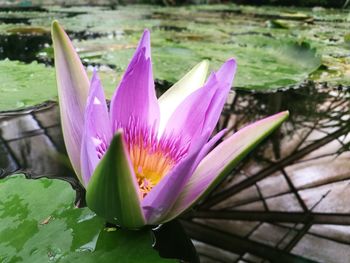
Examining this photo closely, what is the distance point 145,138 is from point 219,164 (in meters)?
0.12

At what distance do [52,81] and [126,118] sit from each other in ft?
2.81

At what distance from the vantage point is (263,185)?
2.82ft

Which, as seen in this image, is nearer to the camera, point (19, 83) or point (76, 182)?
point (76, 182)

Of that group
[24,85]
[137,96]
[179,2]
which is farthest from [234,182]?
[179,2]

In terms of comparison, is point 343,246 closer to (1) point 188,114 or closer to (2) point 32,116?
(1) point 188,114

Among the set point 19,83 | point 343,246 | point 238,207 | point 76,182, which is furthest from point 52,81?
point 343,246

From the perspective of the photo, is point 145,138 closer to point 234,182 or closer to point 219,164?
point 219,164

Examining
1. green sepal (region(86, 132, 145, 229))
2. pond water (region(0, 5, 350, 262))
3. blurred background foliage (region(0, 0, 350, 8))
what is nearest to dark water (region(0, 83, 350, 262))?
pond water (region(0, 5, 350, 262))

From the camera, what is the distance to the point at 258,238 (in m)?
0.66

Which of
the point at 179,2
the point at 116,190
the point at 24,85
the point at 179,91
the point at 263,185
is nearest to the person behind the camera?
the point at 116,190

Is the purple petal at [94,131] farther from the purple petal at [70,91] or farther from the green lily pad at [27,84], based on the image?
the green lily pad at [27,84]

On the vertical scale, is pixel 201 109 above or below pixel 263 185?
above

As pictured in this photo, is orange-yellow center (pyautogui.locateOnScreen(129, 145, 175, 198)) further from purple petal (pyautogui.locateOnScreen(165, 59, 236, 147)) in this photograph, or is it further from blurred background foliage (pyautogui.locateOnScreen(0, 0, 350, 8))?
blurred background foliage (pyautogui.locateOnScreen(0, 0, 350, 8))

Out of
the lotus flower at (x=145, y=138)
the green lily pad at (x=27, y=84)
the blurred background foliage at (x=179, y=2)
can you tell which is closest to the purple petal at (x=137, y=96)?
the lotus flower at (x=145, y=138)
